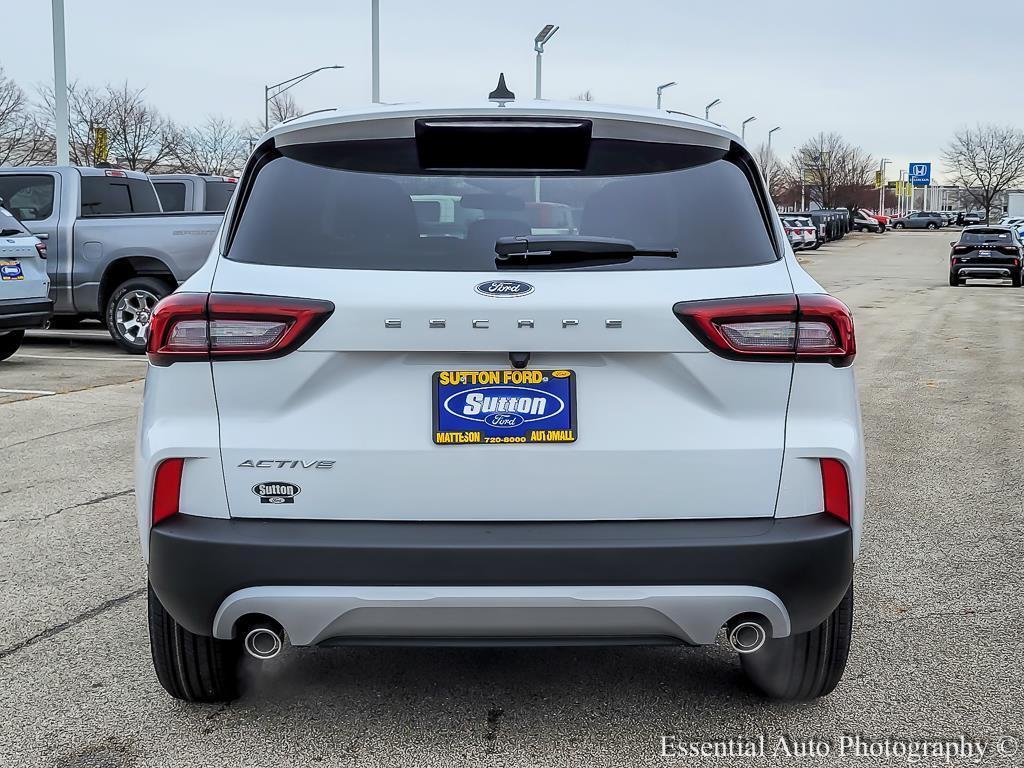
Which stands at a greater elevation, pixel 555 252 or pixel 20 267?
pixel 555 252

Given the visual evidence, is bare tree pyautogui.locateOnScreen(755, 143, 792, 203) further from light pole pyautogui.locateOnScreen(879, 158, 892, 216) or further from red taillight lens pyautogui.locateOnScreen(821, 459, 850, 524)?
red taillight lens pyautogui.locateOnScreen(821, 459, 850, 524)

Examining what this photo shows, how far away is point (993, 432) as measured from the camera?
8914mm

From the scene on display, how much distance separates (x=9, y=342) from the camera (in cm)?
1341

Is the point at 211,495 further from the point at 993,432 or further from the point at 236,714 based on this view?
the point at 993,432

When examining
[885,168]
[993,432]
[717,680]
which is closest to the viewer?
[717,680]

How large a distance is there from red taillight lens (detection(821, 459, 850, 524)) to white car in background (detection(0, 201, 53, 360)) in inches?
421

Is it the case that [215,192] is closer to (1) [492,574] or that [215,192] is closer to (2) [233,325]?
(2) [233,325]

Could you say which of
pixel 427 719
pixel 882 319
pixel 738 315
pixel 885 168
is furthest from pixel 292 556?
pixel 885 168

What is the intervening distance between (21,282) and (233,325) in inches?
399

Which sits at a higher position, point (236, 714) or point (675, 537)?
point (675, 537)

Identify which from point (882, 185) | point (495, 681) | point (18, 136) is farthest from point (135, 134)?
point (882, 185)

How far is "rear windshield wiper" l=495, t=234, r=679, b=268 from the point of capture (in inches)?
124

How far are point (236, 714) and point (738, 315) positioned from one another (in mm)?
1895

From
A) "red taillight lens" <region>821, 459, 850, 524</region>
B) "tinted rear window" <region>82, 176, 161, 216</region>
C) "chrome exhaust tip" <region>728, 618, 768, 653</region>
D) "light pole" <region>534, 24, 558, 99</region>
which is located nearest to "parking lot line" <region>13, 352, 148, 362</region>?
"tinted rear window" <region>82, 176, 161, 216</region>
